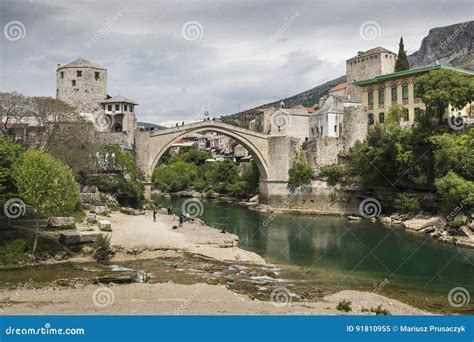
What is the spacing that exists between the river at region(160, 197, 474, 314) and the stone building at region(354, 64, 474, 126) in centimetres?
1070

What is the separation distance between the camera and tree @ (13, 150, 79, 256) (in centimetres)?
2123

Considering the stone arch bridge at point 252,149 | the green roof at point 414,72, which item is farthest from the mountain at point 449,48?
the stone arch bridge at point 252,149

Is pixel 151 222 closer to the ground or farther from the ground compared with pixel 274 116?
A: closer to the ground

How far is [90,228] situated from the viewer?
998 inches

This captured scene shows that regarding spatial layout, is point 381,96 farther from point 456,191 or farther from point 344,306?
point 344,306

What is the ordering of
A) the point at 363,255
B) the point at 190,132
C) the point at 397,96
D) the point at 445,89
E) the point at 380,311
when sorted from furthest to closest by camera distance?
the point at 190,132 → the point at 397,96 → the point at 445,89 → the point at 363,255 → the point at 380,311

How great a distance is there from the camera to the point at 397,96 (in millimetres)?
43375

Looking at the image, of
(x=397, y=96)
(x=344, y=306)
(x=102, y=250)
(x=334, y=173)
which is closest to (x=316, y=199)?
(x=334, y=173)

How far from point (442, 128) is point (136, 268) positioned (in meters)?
24.7

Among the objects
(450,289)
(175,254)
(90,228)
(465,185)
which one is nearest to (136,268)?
(175,254)

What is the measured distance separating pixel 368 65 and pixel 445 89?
26.9m

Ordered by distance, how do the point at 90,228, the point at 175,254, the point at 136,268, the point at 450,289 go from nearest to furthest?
the point at 450,289 < the point at 136,268 < the point at 175,254 < the point at 90,228

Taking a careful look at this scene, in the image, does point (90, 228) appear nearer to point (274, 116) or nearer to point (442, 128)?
point (442, 128)

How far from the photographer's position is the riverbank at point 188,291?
1527 cm
